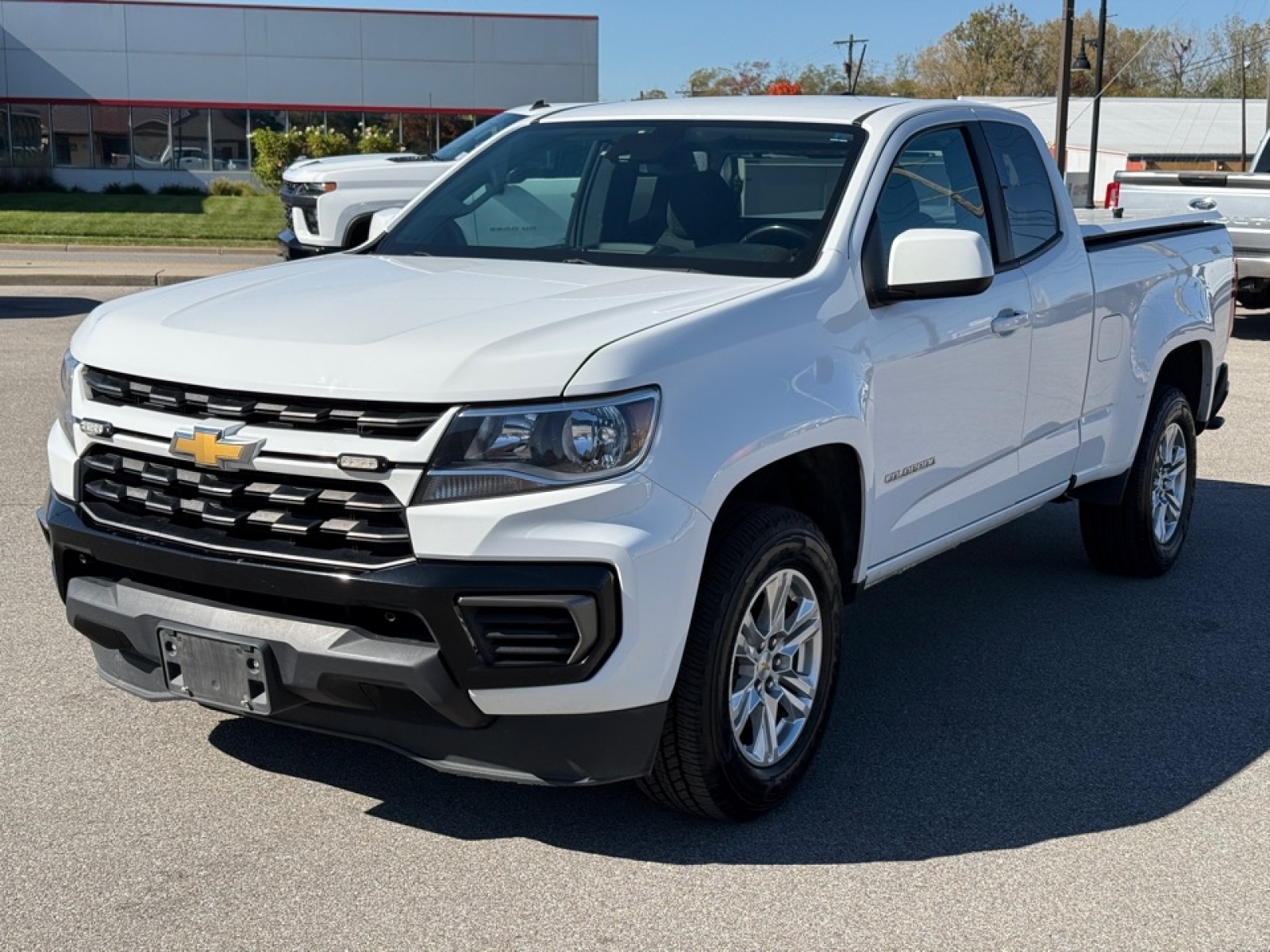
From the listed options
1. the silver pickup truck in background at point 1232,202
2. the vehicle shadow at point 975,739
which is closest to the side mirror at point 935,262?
the vehicle shadow at point 975,739

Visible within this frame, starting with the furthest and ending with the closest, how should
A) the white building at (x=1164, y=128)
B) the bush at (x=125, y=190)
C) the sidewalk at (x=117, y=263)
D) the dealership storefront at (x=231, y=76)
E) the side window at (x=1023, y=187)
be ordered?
the white building at (x=1164, y=128) < the dealership storefront at (x=231, y=76) < the bush at (x=125, y=190) < the sidewalk at (x=117, y=263) < the side window at (x=1023, y=187)

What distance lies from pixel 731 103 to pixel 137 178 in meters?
42.8

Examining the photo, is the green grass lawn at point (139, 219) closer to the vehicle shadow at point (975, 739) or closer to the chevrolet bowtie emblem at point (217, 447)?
the vehicle shadow at point (975, 739)

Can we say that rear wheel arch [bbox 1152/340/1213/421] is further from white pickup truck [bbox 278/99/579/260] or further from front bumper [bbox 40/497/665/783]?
white pickup truck [bbox 278/99/579/260]

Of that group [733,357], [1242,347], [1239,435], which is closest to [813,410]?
[733,357]

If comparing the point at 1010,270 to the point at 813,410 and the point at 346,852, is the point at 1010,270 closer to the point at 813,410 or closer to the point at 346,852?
the point at 813,410

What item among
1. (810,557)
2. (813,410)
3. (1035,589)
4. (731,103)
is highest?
(731,103)

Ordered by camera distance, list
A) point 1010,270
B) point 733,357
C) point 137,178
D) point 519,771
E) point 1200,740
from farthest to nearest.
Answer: point 137,178 < point 1010,270 < point 1200,740 < point 733,357 < point 519,771

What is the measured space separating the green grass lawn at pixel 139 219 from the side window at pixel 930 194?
64.3 ft

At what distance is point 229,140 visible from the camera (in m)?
45.4

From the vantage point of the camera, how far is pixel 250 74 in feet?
149

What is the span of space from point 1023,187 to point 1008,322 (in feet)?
2.62

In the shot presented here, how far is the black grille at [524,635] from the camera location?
3.50 m

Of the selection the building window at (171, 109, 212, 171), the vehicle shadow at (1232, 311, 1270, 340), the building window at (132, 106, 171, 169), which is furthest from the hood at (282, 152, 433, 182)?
the building window at (132, 106, 171, 169)
